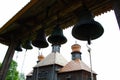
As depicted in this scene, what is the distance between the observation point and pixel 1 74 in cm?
434

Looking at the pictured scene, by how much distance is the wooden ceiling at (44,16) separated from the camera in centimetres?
350

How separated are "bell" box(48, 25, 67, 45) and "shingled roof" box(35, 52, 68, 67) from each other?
3048 centimetres

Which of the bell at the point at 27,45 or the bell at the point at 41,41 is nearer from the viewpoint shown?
the bell at the point at 41,41

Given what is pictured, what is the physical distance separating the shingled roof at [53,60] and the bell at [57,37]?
100 feet

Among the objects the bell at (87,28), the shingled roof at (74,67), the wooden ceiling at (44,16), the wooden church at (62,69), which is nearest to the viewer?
the bell at (87,28)

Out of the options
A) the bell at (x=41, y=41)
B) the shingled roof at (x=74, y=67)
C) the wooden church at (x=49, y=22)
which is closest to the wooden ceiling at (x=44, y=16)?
the wooden church at (x=49, y=22)

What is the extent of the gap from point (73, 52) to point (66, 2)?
31967mm

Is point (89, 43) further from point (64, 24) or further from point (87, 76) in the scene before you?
point (87, 76)

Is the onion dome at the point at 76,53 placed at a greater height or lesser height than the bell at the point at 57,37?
greater

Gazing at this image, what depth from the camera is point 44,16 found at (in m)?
4.11

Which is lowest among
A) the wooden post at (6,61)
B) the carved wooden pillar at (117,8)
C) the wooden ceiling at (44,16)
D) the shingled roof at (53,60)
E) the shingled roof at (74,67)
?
the wooden post at (6,61)

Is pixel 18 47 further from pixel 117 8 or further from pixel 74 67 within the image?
pixel 74 67

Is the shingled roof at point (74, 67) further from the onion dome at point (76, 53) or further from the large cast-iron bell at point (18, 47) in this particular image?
the large cast-iron bell at point (18, 47)

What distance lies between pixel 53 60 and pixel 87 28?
32251mm
